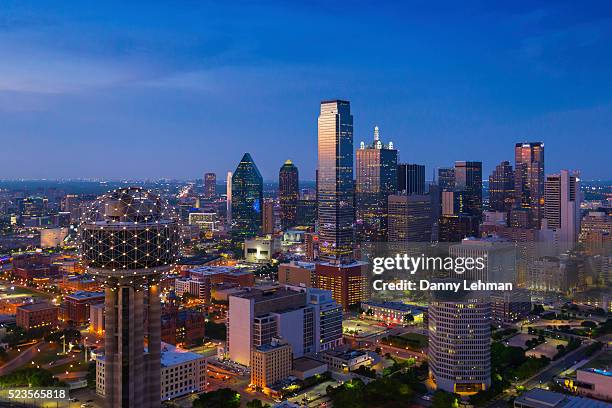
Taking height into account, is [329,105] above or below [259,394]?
above

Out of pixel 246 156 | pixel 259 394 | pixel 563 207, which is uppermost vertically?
pixel 246 156

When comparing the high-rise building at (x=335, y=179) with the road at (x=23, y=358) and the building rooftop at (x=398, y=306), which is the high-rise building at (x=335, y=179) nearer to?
the building rooftop at (x=398, y=306)

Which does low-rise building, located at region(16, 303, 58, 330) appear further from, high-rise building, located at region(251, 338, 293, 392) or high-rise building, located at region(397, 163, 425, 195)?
high-rise building, located at region(397, 163, 425, 195)

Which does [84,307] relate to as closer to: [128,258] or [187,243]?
[128,258]

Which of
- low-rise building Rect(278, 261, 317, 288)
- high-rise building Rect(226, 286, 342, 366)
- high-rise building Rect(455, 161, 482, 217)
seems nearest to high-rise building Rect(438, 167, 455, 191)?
high-rise building Rect(455, 161, 482, 217)

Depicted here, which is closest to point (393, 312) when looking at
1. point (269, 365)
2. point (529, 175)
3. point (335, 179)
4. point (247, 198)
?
point (269, 365)

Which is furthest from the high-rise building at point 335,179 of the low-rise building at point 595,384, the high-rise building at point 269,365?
the low-rise building at point 595,384

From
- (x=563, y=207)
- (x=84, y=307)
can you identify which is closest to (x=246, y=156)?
(x=563, y=207)

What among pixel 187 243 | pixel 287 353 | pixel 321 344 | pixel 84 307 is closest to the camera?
pixel 287 353
